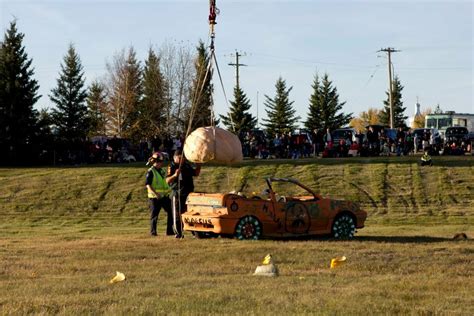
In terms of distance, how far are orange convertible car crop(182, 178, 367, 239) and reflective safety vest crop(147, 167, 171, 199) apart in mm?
933

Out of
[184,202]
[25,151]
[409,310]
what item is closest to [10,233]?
[184,202]

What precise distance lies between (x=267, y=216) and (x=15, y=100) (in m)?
30.9

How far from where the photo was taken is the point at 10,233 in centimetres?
2088

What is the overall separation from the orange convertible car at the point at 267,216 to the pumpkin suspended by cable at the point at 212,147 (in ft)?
2.67

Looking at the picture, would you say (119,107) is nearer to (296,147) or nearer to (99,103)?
(99,103)

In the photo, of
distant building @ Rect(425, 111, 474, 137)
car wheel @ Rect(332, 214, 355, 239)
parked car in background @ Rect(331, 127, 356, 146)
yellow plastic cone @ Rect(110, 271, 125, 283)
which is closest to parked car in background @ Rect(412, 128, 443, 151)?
parked car in background @ Rect(331, 127, 356, 146)

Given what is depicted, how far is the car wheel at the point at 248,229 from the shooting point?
1480 cm

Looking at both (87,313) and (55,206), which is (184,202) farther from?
(55,206)

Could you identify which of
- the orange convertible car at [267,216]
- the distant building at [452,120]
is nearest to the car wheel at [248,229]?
the orange convertible car at [267,216]

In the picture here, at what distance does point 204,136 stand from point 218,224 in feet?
5.67

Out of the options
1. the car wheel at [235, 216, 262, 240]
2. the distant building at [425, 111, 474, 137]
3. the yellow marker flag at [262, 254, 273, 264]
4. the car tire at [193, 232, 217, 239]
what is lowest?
the car tire at [193, 232, 217, 239]

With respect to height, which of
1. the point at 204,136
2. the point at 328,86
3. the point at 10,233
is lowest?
the point at 10,233

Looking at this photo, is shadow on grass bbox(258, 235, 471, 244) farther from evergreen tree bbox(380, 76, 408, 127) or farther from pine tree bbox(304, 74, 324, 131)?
evergreen tree bbox(380, 76, 408, 127)

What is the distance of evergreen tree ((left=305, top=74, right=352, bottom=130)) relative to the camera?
70.8 meters
